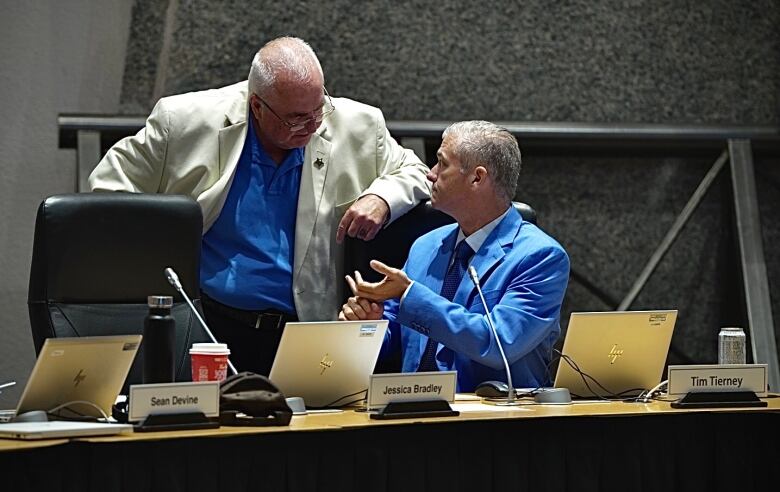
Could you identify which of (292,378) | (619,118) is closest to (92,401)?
(292,378)

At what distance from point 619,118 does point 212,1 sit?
1.59m

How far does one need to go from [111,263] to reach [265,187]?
64cm

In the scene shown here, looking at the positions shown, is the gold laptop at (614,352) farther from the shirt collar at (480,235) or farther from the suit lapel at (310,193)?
the suit lapel at (310,193)

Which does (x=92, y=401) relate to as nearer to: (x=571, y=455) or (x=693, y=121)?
(x=571, y=455)

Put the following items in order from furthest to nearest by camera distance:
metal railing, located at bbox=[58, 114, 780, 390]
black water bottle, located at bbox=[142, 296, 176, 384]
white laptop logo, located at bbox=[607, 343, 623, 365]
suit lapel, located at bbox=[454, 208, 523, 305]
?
metal railing, located at bbox=[58, 114, 780, 390] → suit lapel, located at bbox=[454, 208, 523, 305] → white laptop logo, located at bbox=[607, 343, 623, 365] → black water bottle, located at bbox=[142, 296, 176, 384]

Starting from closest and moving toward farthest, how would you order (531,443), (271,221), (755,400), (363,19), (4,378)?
(531,443), (755,400), (271,221), (4,378), (363,19)

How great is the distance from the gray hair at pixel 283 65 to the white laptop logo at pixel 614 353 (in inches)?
41.7

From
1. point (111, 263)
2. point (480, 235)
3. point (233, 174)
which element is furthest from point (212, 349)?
point (233, 174)

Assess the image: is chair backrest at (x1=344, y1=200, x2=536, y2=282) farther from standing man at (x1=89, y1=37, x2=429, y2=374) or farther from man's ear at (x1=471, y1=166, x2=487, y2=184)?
man's ear at (x1=471, y1=166, x2=487, y2=184)

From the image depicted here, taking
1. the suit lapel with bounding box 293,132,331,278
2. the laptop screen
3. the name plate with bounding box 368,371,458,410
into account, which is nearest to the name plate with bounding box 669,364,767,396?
the name plate with bounding box 368,371,458,410

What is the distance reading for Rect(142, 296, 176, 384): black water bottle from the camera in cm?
216

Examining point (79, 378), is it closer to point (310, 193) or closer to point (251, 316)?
point (251, 316)

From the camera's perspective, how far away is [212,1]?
4457 millimetres

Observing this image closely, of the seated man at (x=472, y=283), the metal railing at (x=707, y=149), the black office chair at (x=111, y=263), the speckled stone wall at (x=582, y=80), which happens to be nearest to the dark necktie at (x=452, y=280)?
the seated man at (x=472, y=283)
